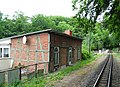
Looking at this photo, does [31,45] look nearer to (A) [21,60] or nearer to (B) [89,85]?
(A) [21,60]

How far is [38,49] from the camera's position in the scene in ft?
73.3

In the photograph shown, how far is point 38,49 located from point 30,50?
116 centimetres

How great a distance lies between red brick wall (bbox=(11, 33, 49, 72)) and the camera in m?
21.8

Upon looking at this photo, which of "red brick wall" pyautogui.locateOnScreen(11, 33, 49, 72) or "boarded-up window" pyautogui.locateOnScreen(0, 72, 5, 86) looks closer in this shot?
"boarded-up window" pyautogui.locateOnScreen(0, 72, 5, 86)

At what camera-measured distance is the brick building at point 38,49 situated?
2159 centimetres

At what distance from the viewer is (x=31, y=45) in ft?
75.3

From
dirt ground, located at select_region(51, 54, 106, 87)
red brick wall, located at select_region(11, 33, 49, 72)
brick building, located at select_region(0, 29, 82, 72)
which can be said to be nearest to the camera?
dirt ground, located at select_region(51, 54, 106, 87)

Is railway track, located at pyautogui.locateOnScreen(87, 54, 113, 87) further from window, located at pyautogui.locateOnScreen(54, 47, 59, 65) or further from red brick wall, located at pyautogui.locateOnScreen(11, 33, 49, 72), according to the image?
red brick wall, located at pyautogui.locateOnScreen(11, 33, 49, 72)

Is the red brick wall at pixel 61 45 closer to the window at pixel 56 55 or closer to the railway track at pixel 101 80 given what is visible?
the window at pixel 56 55

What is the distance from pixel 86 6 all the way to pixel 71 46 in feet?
44.7

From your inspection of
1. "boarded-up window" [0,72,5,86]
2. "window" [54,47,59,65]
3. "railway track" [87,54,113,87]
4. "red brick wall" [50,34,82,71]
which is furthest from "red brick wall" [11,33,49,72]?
"boarded-up window" [0,72,5,86]

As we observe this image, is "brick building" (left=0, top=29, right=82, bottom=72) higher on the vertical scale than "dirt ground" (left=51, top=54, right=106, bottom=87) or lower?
higher

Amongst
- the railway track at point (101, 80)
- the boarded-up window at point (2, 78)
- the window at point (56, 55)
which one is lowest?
the railway track at point (101, 80)

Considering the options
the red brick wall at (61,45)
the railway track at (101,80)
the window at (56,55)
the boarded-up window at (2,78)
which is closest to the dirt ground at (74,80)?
the railway track at (101,80)
